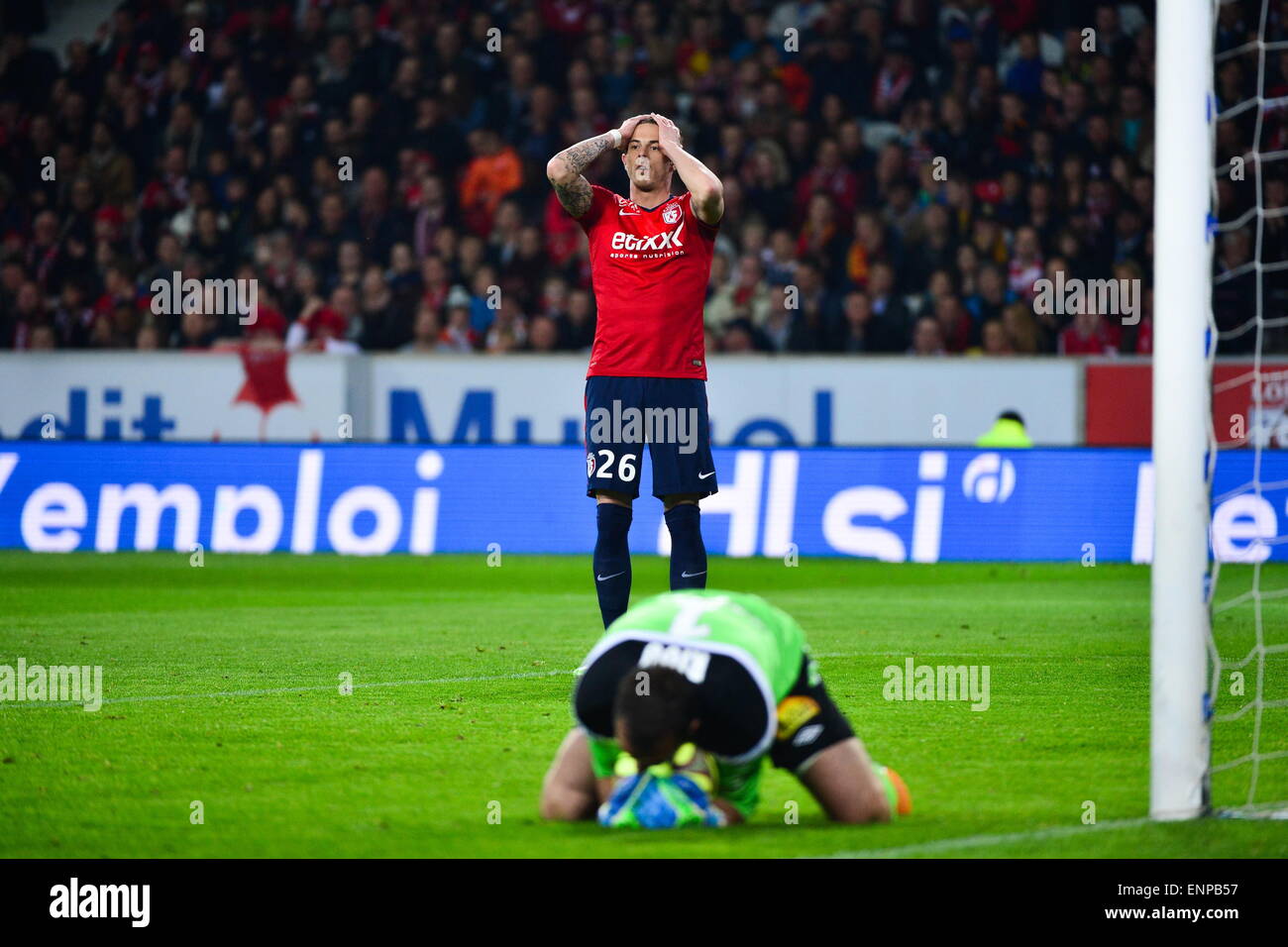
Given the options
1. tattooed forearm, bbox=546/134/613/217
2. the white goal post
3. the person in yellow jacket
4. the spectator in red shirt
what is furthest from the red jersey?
the spectator in red shirt

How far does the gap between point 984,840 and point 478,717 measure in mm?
2661

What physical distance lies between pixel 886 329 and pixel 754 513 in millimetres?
3122

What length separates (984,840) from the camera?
4672 mm

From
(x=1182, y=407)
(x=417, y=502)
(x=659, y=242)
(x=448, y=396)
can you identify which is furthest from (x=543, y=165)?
(x=1182, y=407)

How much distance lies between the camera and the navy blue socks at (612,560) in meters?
7.55

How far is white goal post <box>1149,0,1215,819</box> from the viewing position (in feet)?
16.1

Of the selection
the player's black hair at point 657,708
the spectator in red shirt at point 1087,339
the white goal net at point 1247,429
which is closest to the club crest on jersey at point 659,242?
the white goal net at point 1247,429

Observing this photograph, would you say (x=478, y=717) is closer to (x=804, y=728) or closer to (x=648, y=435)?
(x=648, y=435)

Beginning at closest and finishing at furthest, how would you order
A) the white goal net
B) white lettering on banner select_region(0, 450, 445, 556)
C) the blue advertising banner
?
the white goal net < the blue advertising banner < white lettering on banner select_region(0, 450, 445, 556)

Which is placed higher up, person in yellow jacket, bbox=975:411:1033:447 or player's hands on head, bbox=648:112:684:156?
player's hands on head, bbox=648:112:684:156

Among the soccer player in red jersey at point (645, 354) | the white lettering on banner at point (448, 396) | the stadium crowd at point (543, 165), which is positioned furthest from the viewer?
the stadium crowd at point (543, 165)

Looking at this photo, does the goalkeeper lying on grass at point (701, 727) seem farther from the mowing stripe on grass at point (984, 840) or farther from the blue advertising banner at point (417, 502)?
the blue advertising banner at point (417, 502)

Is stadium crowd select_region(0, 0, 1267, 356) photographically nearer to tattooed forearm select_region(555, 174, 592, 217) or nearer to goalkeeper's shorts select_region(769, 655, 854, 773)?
tattooed forearm select_region(555, 174, 592, 217)

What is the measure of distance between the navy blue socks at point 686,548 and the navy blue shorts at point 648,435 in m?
0.09
